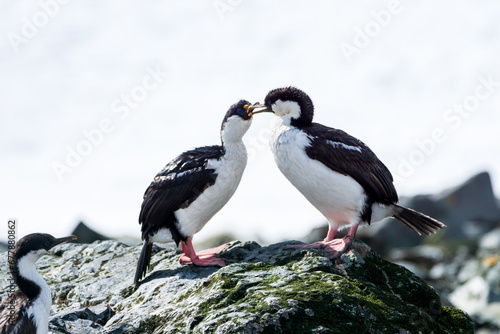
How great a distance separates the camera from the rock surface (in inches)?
232

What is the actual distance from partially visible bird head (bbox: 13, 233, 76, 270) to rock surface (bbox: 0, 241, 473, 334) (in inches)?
30.3

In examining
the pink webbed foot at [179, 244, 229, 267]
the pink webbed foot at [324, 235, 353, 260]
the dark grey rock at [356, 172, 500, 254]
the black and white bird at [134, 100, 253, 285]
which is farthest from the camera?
the dark grey rock at [356, 172, 500, 254]

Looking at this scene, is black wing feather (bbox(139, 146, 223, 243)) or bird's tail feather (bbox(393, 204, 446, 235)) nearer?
black wing feather (bbox(139, 146, 223, 243))

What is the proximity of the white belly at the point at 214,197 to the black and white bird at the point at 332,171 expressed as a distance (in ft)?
2.03

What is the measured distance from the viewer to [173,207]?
8.34 metres

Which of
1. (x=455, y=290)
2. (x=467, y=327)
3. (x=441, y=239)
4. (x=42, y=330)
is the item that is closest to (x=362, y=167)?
(x=467, y=327)

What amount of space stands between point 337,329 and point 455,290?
13211 mm

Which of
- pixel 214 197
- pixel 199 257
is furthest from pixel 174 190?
pixel 199 257

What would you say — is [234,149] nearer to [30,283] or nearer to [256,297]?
[256,297]

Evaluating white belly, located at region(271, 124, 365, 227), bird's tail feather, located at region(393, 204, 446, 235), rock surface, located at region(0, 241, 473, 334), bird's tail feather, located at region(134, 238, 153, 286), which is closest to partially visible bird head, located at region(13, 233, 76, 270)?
rock surface, located at region(0, 241, 473, 334)

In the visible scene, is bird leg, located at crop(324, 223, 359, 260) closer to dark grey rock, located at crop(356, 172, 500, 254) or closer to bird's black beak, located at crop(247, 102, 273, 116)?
bird's black beak, located at crop(247, 102, 273, 116)

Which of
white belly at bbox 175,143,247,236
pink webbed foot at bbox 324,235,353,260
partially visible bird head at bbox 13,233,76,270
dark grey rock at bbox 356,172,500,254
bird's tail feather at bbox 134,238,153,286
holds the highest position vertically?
white belly at bbox 175,143,247,236

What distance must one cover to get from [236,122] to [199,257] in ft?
6.33

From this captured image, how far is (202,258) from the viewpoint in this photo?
8.11m
